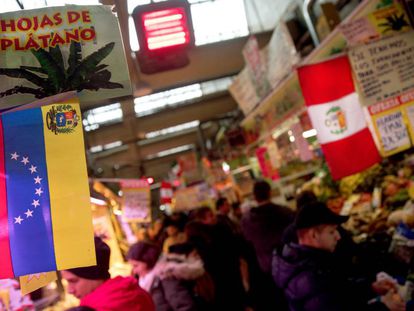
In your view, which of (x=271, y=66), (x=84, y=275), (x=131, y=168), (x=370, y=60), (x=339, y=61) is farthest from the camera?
(x=131, y=168)

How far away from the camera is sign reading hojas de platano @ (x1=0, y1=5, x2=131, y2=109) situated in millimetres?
1563

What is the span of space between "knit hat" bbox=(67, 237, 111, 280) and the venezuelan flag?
1.05 m

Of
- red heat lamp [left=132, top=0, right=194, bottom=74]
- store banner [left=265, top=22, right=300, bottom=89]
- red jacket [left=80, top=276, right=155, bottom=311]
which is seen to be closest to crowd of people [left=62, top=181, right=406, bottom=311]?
red jacket [left=80, top=276, right=155, bottom=311]

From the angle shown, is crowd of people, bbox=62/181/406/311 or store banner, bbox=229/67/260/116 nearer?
crowd of people, bbox=62/181/406/311

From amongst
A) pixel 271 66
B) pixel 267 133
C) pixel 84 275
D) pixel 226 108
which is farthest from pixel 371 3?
pixel 226 108

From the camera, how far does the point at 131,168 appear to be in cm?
1730

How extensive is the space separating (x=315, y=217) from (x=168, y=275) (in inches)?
68.0

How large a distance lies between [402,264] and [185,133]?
11.7m

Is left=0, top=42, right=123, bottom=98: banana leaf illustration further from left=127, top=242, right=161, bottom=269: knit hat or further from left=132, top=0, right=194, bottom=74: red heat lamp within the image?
left=127, top=242, right=161, bottom=269: knit hat

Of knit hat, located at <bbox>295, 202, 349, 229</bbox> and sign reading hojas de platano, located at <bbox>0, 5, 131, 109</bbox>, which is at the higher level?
sign reading hojas de platano, located at <bbox>0, 5, 131, 109</bbox>

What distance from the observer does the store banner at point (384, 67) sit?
3.65m

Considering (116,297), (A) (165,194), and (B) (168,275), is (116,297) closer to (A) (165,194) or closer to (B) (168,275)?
(B) (168,275)

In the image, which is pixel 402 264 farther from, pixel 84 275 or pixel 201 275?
pixel 84 275

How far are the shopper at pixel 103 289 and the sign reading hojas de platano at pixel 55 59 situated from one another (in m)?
1.29
